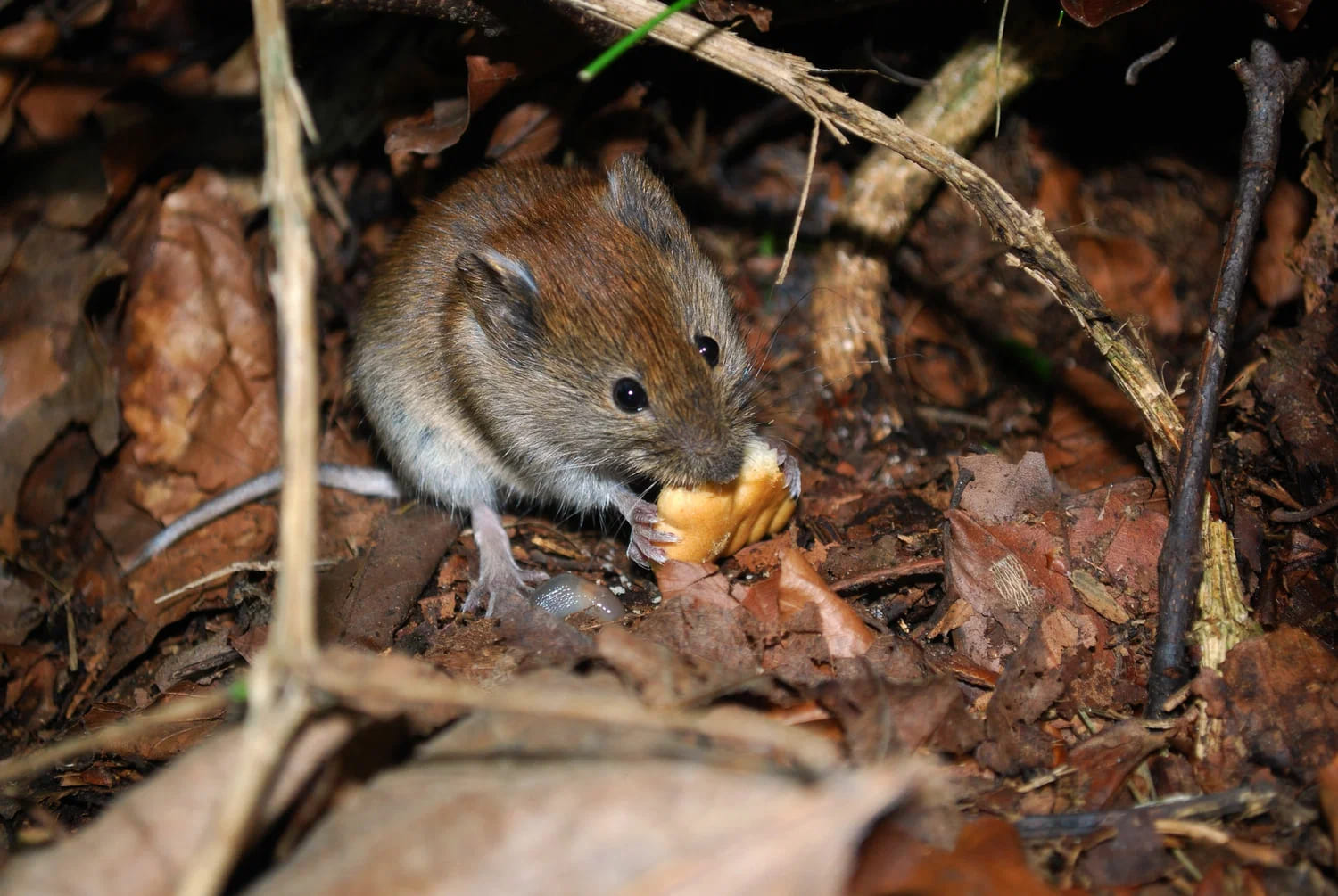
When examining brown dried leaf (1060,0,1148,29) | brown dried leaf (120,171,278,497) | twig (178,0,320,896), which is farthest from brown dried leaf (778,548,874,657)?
brown dried leaf (120,171,278,497)

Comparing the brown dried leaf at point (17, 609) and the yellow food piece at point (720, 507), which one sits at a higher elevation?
the yellow food piece at point (720, 507)

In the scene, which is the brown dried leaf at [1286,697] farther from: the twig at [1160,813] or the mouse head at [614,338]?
the mouse head at [614,338]

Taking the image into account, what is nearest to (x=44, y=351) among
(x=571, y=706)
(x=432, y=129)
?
(x=432, y=129)

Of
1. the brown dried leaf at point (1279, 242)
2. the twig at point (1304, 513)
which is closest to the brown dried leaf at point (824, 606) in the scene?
the twig at point (1304, 513)

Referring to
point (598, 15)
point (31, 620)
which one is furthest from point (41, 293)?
point (598, 15)

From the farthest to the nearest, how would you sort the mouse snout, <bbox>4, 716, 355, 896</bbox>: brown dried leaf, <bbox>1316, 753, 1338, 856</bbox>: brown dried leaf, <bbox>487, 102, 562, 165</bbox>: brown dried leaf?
<bbox>487, 102, 562, 165</bbox>: brown dried leaf < the mouse snout < <bbox>1316, 753, 1338, 856</bbox>: brown dried leaf < <bbox>4, 716, 355, 896</bbox>: brown dried leaf

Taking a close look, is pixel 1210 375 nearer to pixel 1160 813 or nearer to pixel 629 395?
pixel 1160 813

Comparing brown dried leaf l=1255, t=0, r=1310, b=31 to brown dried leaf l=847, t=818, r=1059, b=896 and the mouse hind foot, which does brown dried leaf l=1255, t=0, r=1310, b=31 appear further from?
the mouse hind foot
